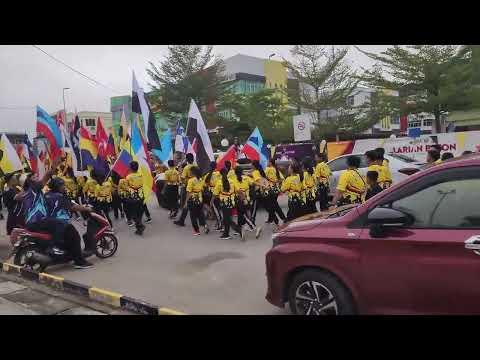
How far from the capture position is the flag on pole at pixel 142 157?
9.40m

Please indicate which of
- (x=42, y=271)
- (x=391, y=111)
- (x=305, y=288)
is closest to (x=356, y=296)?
(x=305, y=288)

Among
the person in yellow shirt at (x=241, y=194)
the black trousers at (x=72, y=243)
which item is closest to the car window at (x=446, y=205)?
the person in yellow shirt at (x=241, y=194)

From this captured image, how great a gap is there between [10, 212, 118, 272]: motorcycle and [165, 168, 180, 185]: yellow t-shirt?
357 cm

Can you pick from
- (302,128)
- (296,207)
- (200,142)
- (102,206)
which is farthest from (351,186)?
(302,128)

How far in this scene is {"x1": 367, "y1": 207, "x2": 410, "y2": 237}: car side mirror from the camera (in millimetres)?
3332

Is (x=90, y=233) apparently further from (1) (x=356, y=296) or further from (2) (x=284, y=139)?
(2) (x=284, y=139)

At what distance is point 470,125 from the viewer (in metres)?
26.7

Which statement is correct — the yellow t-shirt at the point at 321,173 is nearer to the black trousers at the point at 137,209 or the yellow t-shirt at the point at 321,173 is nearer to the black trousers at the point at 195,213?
the black trousers at the point at 195,213

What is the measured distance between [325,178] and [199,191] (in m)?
3.02

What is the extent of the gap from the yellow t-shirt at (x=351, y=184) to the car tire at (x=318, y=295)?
2979mm

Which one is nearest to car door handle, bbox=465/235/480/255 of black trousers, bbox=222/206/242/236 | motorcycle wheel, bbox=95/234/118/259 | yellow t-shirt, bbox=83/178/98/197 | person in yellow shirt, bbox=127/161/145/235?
black trousers, bbox=222/206/242/236

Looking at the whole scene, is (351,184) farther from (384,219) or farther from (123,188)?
(123,188)

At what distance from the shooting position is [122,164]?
9.58 metres
